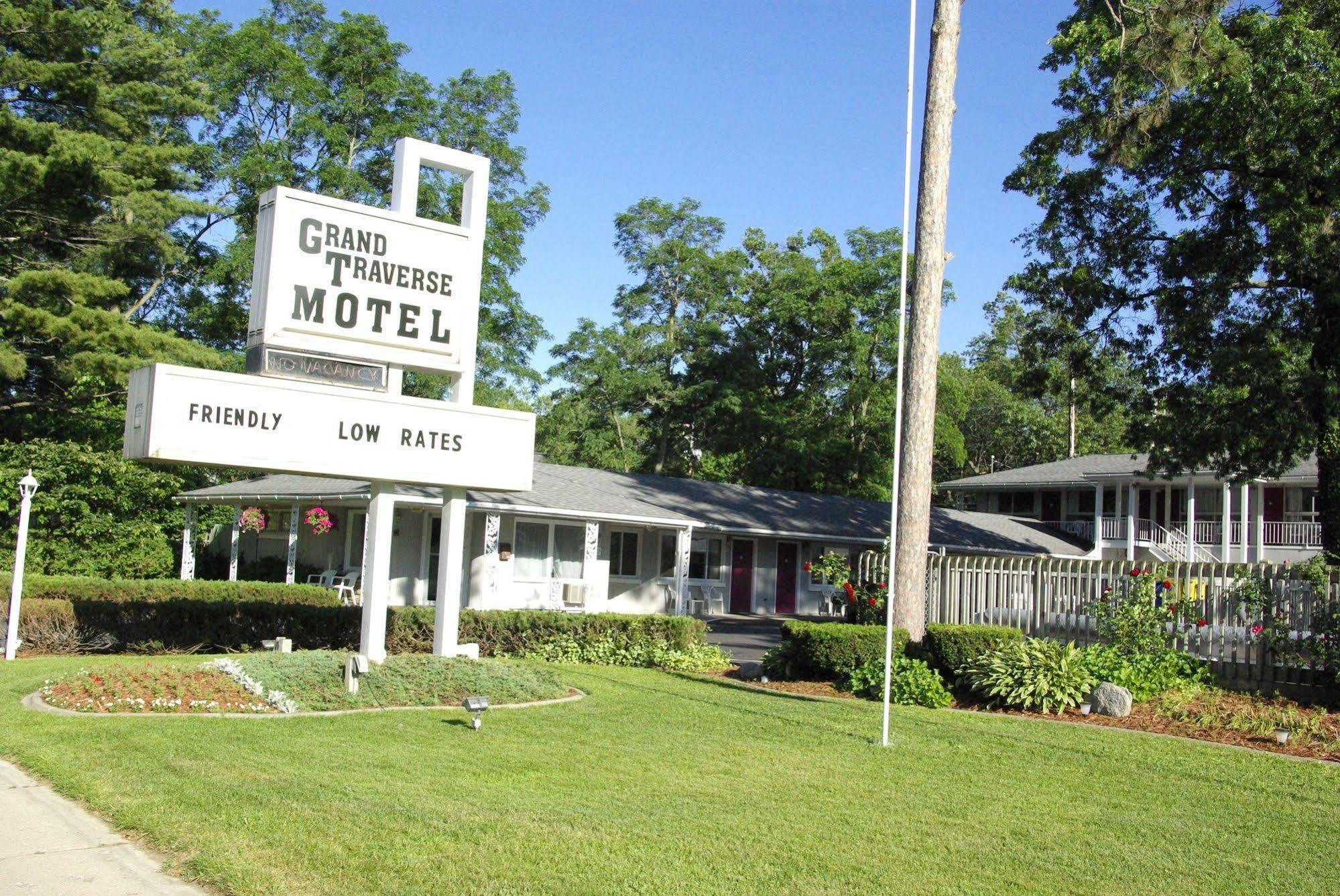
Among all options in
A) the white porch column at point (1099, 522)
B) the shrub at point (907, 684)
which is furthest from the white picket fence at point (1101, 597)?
the white porch column at point (1099, 522)

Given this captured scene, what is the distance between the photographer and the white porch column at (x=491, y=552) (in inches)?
915

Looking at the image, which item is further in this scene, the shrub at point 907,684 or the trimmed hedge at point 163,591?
the trimmed hedge at point 163,591

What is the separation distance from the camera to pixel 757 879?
5754 mm

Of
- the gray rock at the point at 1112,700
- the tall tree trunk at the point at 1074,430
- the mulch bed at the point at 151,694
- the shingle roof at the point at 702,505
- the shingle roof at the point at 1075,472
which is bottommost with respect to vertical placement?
the mulch bed at the point at 151,694

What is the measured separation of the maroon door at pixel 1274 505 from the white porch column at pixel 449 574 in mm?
30764

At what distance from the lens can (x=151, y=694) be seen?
1070cm

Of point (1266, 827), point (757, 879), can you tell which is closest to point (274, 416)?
point (757, 879)

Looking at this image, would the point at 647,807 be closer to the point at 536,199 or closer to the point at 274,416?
the point at 274,416

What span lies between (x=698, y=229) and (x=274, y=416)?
38264 millimetres

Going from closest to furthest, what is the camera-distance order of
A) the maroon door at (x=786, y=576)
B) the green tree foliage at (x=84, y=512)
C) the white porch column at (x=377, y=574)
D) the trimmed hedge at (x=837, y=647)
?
the white porch column at (x=377, y=574) → the trimmed hedge at (x=837, y=647) → the green tree foliage at (x=84, y=512) → the maroon door at (x=786, y=576)

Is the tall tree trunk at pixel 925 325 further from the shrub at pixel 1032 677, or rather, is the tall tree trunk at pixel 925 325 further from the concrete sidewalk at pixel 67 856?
the concrete sidewalk at pixel 67 856

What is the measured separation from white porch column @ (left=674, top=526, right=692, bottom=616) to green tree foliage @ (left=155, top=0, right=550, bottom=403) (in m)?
11.4

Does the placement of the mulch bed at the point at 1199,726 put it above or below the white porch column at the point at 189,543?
below

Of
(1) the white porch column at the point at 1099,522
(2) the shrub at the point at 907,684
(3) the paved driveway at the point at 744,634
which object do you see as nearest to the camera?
(2) the shrub at the point at 907,684
